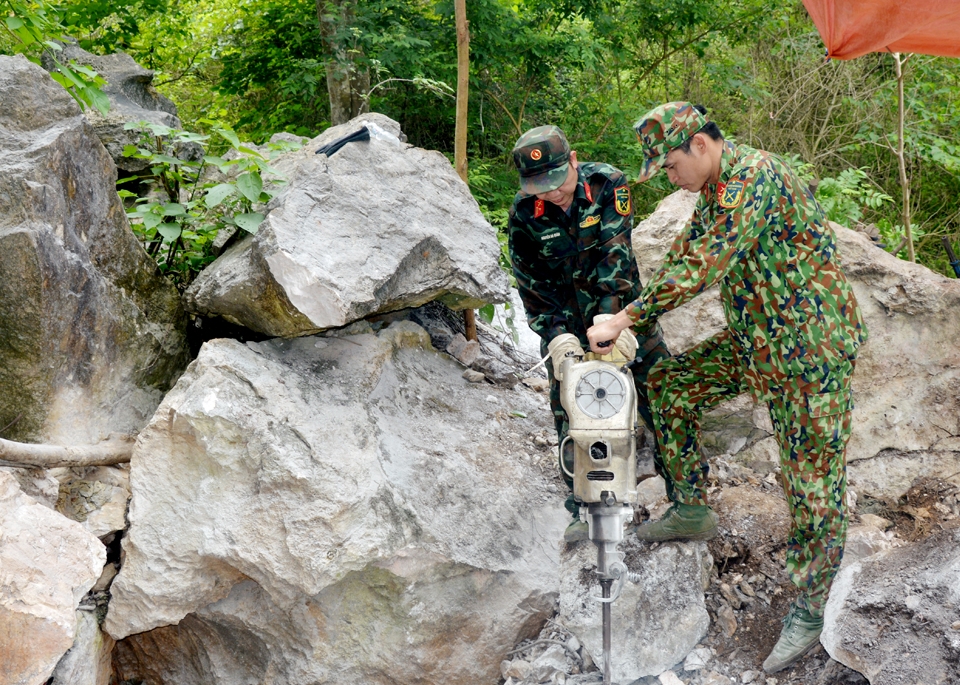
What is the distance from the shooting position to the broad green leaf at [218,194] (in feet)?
11.4

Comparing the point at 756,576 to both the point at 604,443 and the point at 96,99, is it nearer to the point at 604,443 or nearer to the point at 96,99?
the point at 604,443

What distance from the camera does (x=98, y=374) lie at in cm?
351

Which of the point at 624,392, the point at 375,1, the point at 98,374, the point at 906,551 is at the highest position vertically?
the point at 375,1

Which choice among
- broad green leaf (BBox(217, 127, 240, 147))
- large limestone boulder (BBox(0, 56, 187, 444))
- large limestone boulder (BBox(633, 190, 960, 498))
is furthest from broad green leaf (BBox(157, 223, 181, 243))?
large limestone boulder (BBox(633, 190, 960, 498))

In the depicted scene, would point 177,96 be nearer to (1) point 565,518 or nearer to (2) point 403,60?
(2) point 403,60

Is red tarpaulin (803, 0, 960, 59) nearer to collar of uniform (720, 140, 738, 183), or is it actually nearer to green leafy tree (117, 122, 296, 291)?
collar of uniform (720, 140, 738, 183)

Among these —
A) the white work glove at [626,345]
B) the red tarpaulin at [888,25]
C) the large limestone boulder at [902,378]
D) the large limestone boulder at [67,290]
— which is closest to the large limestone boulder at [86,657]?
the large limestone boulder at [67,290]

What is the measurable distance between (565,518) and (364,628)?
1004mm

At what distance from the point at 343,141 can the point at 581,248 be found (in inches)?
56.5

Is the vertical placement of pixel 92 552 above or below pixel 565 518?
above

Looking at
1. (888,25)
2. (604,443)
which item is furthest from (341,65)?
(604,443)

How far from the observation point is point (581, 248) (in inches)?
131

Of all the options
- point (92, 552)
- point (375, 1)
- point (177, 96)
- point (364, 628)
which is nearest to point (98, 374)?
point (92, 552)

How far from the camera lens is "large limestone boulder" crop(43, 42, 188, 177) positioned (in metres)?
4.68
